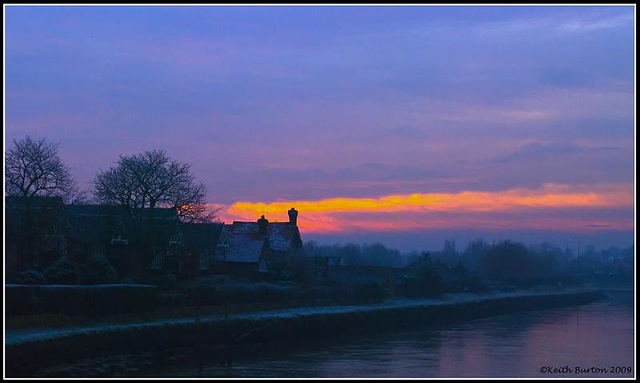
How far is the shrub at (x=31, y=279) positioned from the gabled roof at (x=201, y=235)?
71.3ft

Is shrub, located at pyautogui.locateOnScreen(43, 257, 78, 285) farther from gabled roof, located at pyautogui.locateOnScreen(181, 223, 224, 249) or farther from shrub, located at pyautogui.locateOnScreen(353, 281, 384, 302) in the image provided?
shrub, located at pyautogui.locateOnScreen(353, 281, 384, 302)

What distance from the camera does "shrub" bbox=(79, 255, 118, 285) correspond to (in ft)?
144

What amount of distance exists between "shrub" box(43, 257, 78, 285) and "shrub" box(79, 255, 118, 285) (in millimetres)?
484

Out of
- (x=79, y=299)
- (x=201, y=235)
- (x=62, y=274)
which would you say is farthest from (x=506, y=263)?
(x=79, y=299)

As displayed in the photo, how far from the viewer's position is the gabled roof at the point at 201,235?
63.8 metres

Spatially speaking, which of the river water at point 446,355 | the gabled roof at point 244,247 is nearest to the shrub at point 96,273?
the river water at point 446,355


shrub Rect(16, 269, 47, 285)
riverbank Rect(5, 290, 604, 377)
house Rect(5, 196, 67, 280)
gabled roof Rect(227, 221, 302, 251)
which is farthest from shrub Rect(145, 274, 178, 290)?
gabled roof Rect(227, 221, 302, 251)

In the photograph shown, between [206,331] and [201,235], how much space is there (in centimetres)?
2517

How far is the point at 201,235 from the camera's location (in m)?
68.7

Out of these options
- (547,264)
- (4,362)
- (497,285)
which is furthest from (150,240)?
(547,264)

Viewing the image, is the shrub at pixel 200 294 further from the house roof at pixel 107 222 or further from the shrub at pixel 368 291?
the shrub at pixel 368 291

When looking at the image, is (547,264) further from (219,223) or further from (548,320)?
(219,223)

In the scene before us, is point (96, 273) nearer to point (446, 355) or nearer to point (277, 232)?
point (446, 355)

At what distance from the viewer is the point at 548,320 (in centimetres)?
7431
